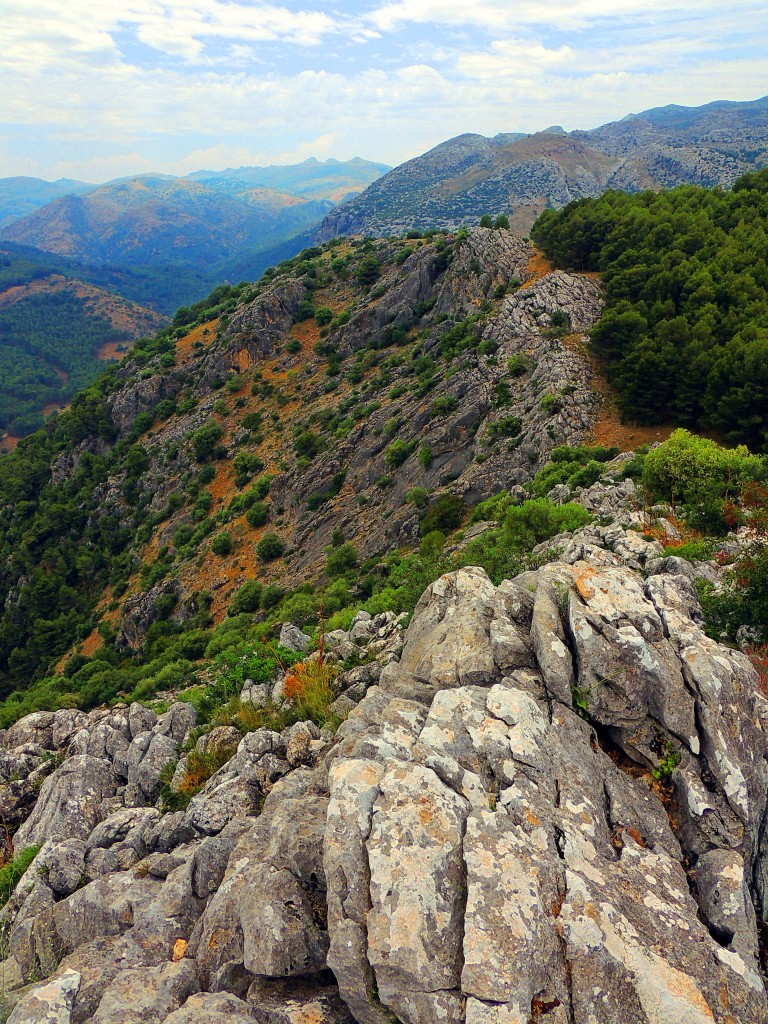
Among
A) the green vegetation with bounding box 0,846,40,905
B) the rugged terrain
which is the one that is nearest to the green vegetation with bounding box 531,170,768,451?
the rugged terrain

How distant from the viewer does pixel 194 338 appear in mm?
83812

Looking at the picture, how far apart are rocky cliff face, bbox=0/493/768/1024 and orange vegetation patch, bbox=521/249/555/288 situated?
48.8 meters

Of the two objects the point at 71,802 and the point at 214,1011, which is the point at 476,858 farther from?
the point at 71,802

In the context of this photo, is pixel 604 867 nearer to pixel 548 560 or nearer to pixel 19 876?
pixel 548 560

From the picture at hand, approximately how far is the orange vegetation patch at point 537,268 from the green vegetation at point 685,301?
5.52 ft

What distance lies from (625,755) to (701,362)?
3257cm

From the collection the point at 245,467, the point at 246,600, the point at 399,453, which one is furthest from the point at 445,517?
the point at 245,467

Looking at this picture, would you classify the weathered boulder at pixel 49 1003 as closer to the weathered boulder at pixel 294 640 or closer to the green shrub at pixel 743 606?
the weathered boulder at pixel 294 640

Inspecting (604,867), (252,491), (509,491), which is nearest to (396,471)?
(509,491)

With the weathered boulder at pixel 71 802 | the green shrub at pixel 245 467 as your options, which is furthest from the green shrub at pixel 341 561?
the weathered boulder at pixel 71 802

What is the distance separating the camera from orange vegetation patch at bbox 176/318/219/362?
80100mm

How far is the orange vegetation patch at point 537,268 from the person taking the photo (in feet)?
178

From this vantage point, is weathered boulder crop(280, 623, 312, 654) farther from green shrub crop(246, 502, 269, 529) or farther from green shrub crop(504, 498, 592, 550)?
green shrub crop(246, 502, 269, 529)

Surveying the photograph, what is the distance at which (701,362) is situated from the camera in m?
34.5
